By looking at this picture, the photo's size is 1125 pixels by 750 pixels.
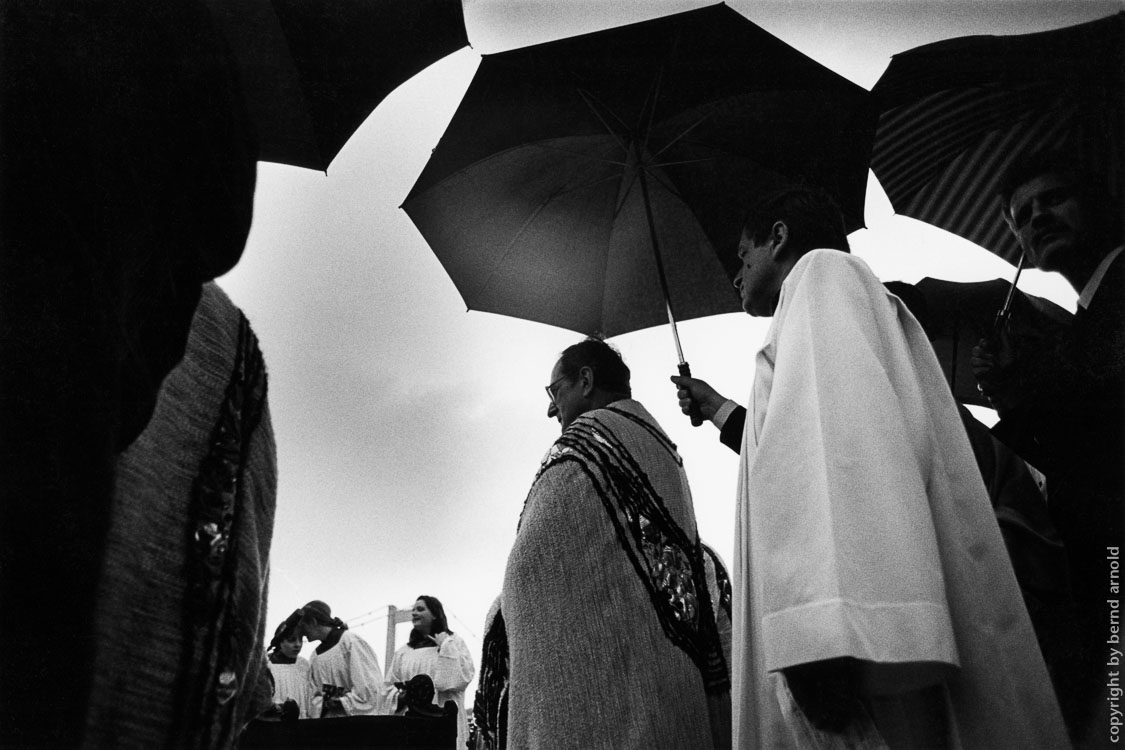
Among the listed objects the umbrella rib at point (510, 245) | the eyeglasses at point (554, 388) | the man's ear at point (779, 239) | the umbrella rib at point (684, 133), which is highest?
the umbrella rib at point (684, 133)

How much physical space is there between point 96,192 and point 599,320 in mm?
2869

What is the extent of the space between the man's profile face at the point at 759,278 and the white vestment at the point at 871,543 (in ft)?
1.17

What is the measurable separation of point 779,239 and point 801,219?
0.07m

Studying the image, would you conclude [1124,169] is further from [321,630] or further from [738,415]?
[321,630]

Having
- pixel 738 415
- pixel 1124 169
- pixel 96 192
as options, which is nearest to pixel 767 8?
pixel 1124 169

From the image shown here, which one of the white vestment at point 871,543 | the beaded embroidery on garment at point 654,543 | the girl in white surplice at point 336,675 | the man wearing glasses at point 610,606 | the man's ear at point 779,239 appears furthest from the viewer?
the girl in white surplice at point 336,675

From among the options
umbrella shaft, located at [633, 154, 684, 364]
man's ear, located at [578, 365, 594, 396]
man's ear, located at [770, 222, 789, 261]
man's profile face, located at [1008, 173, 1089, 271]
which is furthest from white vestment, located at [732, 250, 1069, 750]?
umbrella shaft, located at [633, 154, 684, 364]

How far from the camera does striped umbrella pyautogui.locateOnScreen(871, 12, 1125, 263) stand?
2.46 metres

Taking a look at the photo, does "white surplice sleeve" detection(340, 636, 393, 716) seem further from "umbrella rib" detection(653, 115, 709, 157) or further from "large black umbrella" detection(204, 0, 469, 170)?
"large black umbrella" detection(204, 0, 469, 170)

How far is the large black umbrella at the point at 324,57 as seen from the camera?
97.9 inches

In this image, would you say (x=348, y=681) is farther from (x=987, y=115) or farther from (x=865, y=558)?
(x=865, y=558)

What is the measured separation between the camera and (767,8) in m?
3.08

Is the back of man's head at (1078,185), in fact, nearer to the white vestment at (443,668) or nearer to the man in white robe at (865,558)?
the man in white robe at (865,558)

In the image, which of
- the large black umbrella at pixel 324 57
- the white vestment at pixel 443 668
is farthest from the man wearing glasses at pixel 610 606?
the white vestment at pixel 443 668
